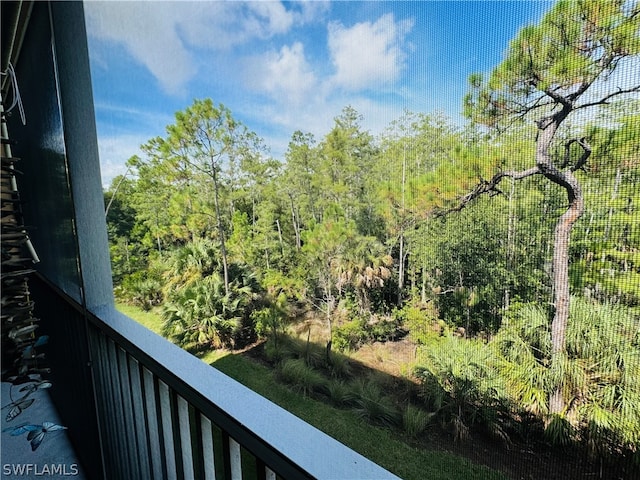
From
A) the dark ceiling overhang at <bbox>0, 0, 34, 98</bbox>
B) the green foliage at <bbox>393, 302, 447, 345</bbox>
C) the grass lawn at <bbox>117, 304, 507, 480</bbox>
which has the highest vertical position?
the dark ceiling overhang at <bbox>0, 0, 34, 98</bbox>

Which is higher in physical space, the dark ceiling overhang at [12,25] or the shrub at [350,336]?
the dark ceiling overhang at [12,25]

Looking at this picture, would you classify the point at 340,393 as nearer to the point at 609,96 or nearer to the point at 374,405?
the point at 374,405

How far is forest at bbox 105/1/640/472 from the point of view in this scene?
19.0 inches

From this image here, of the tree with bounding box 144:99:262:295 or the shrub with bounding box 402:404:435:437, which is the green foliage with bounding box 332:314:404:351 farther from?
the tree with bounding box 144:99:262:295

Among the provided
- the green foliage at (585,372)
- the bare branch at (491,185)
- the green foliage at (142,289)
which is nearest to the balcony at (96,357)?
the green foliage at (142,289)

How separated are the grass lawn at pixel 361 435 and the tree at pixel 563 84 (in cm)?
26

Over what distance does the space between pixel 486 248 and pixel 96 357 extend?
163 cm

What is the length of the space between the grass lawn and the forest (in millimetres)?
41

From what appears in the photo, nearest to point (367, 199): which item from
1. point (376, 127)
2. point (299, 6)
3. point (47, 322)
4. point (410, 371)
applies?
point (376, 127)

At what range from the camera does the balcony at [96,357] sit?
61cm

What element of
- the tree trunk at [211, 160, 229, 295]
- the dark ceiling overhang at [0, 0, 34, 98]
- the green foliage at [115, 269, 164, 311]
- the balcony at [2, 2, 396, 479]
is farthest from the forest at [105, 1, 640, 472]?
the dark ceiling overhang at [0, 0, 34, 98]

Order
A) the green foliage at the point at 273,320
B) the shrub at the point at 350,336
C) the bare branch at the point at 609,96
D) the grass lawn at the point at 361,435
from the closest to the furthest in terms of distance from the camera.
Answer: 1. the bare branch at the point at 609,96
2. the grass lawn at the point at 361,435
3. the shrub at the point at 350,336
4. the green foliage at the point at 273,320

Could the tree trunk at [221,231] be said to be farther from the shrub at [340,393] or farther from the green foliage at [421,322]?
the green foliage at [421,322]

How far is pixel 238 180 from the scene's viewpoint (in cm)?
148
